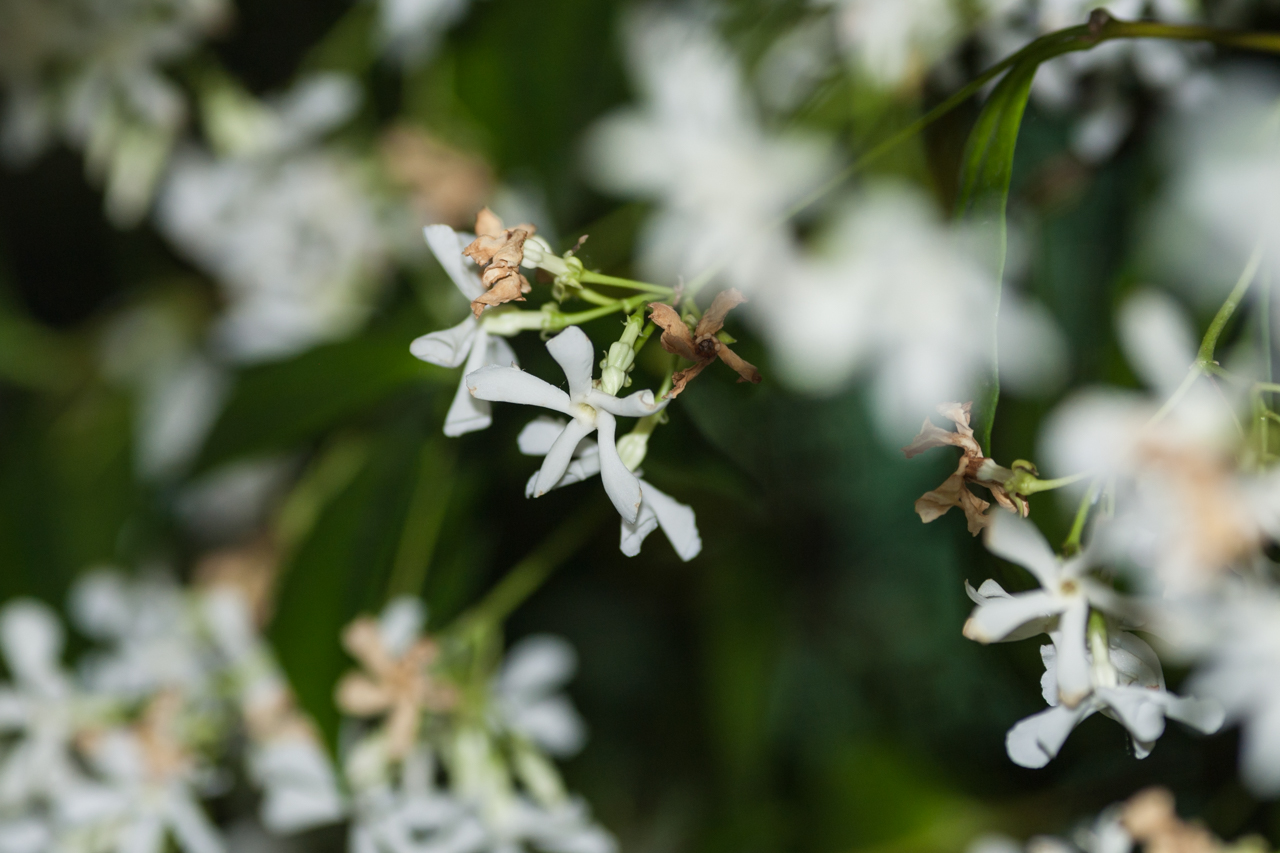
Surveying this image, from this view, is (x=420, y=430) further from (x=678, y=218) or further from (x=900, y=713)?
(x=900, y=713)

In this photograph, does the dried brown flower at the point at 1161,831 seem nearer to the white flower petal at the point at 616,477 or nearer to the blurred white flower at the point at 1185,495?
the blurred white flower at the point at 1185,495

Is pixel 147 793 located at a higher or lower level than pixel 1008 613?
higher

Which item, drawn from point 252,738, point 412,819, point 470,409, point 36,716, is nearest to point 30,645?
point 36,716

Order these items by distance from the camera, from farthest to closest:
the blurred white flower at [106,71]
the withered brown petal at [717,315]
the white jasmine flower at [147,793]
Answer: the blurred white flower at [106,71] < the white jasmine flower at [147,793] < the withered brown petal at [717,315]

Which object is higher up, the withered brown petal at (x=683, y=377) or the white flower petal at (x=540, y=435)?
the white flower petal at (x=540, y=435)

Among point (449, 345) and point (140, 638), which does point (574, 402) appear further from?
point (140, 638)

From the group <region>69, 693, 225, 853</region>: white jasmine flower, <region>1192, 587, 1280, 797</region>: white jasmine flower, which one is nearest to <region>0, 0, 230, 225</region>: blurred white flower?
<region>69, 693, 225, 853</region>: white jasmine flower

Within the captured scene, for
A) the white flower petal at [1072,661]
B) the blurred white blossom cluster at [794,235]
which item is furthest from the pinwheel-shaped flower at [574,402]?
the blurred white blossom cluster at [794,235]
